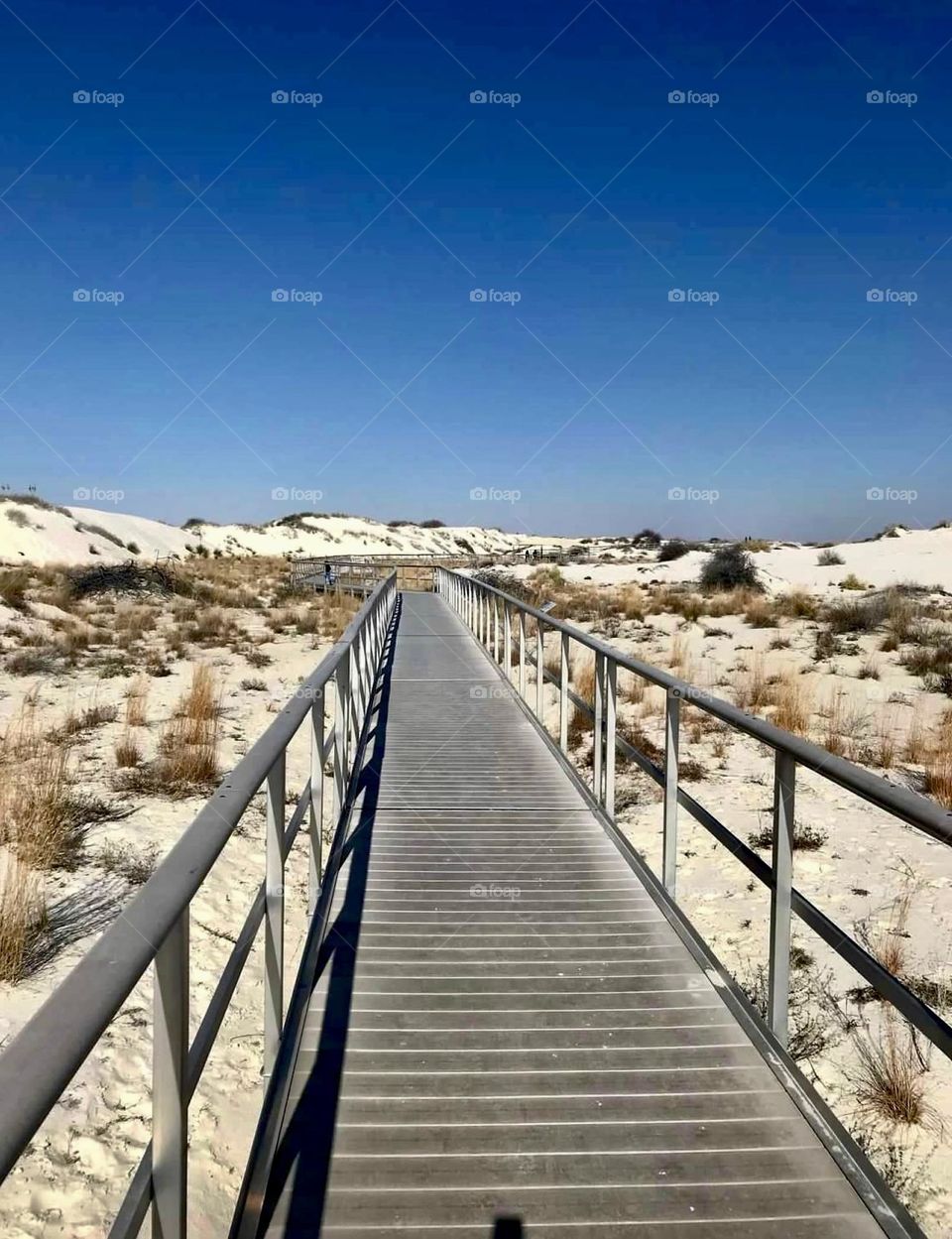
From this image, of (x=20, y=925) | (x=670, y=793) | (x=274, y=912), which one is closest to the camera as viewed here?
(x=274, y=912)

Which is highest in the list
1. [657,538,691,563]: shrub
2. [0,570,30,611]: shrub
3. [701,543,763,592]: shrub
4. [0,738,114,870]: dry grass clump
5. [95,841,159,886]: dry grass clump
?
[657,538,691,563]: shrub

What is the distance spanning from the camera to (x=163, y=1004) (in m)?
1.76

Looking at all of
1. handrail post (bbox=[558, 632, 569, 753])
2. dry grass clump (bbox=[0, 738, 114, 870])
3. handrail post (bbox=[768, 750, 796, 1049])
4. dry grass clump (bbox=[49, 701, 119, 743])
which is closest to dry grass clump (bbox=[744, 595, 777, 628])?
handrail post (bbox=[558, 632, 569, 753])

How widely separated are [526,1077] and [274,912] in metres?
1.01

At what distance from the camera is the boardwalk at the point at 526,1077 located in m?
2.47

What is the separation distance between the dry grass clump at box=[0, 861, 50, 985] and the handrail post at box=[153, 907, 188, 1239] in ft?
10.9

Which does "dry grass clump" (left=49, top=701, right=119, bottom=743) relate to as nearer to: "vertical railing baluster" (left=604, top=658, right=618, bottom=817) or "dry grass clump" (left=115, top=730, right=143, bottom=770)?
"dry grass clump" (left=115, top=730, right=143, bottom=770)

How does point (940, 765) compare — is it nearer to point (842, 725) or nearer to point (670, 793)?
point (842, 725)

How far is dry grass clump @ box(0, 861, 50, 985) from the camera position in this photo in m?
4.63

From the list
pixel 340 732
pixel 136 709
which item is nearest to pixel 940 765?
pixel 340 732

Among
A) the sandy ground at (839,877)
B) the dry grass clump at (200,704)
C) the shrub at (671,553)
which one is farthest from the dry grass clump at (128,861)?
the shrub at (671,553)

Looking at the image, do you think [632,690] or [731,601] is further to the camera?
[731,601]

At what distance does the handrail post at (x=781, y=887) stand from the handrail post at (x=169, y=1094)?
2005 millimetres

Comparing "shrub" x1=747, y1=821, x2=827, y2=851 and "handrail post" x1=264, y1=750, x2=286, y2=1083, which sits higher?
"handrail post" x1=264, y1=750, x2=286, y2=1083
